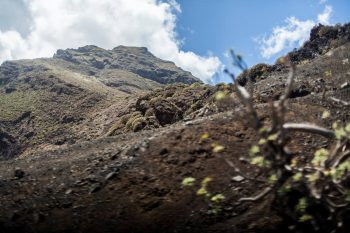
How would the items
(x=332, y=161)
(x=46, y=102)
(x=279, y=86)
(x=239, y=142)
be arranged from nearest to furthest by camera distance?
(x=332, y=161) < (x=239, y=142) < (x=279, y=86) < (x=46, y=102)

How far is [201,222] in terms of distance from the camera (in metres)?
9.78

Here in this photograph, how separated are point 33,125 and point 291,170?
268 ft

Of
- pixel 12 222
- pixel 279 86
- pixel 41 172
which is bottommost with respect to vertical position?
pixel 12 222

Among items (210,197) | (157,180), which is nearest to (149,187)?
(157,180)

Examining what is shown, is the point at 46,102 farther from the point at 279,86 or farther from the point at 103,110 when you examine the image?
the point at 279,86

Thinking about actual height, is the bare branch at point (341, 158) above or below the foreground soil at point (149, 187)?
below

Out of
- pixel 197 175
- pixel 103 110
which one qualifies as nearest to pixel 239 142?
pixel 197 175

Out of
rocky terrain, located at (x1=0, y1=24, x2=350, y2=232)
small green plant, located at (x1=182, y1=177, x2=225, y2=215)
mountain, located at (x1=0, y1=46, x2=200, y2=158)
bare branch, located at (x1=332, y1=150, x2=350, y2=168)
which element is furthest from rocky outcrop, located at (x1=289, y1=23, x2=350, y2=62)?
mountain, located at (x1=0, y1=46, x2=200, y2=158)

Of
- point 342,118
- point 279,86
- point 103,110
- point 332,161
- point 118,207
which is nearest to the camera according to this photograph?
point 332,161

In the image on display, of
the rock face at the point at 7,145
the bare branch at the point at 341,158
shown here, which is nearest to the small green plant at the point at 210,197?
the bare branch at the point at 341,158

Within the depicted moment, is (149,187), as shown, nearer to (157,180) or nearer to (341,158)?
(157,180)

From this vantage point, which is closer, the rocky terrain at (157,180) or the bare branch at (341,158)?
the bare branch at (341,158)

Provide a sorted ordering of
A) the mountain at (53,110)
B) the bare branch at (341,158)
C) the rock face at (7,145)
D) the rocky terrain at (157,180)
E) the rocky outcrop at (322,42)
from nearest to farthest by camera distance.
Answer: the bare branch at (341,158) → the rocky terrain at (157,180) → the rocky outcrop at (322,42) → the rock face at (7,145) → the mountain at (53,110)

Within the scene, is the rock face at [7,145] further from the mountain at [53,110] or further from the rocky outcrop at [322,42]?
the rocky outcrop at [322,42]
